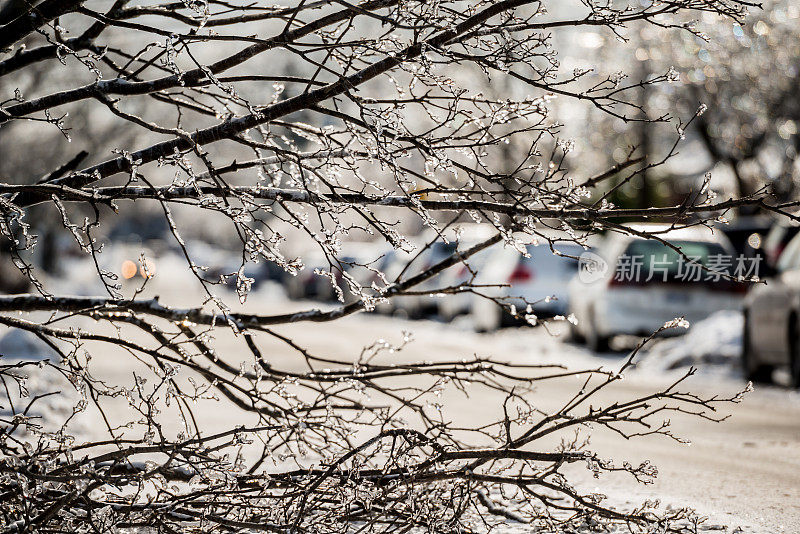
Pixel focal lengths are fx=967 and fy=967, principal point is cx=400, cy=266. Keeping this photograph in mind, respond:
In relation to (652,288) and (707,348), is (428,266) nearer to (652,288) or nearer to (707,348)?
(652,288)

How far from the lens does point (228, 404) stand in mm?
8969

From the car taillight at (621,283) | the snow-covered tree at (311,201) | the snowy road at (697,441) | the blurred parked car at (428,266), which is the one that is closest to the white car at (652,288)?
the car taillight at (621,283)

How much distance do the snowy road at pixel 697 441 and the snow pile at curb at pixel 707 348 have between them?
0.38 metres

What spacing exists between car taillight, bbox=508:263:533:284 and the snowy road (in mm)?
1500

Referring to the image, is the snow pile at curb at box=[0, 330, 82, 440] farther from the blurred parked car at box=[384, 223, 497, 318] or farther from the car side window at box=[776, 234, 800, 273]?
the blurred parked car at box=[384, 223, 497, 318]

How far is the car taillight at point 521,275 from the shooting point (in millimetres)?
16609

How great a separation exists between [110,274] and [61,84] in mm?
20567

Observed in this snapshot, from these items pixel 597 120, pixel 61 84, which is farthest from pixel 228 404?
pixel 597 120

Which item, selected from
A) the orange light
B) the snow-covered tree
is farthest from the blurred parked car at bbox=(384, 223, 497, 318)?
the orange light

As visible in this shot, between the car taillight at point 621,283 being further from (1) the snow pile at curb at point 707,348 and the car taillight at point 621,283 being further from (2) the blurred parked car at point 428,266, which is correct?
(2) the blurred parked car at point 428,266

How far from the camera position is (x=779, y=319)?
974cm

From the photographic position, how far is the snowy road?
5.05 metres

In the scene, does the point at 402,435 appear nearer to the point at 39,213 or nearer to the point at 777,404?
the point at 777,404

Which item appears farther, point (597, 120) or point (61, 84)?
point (597, 120)
